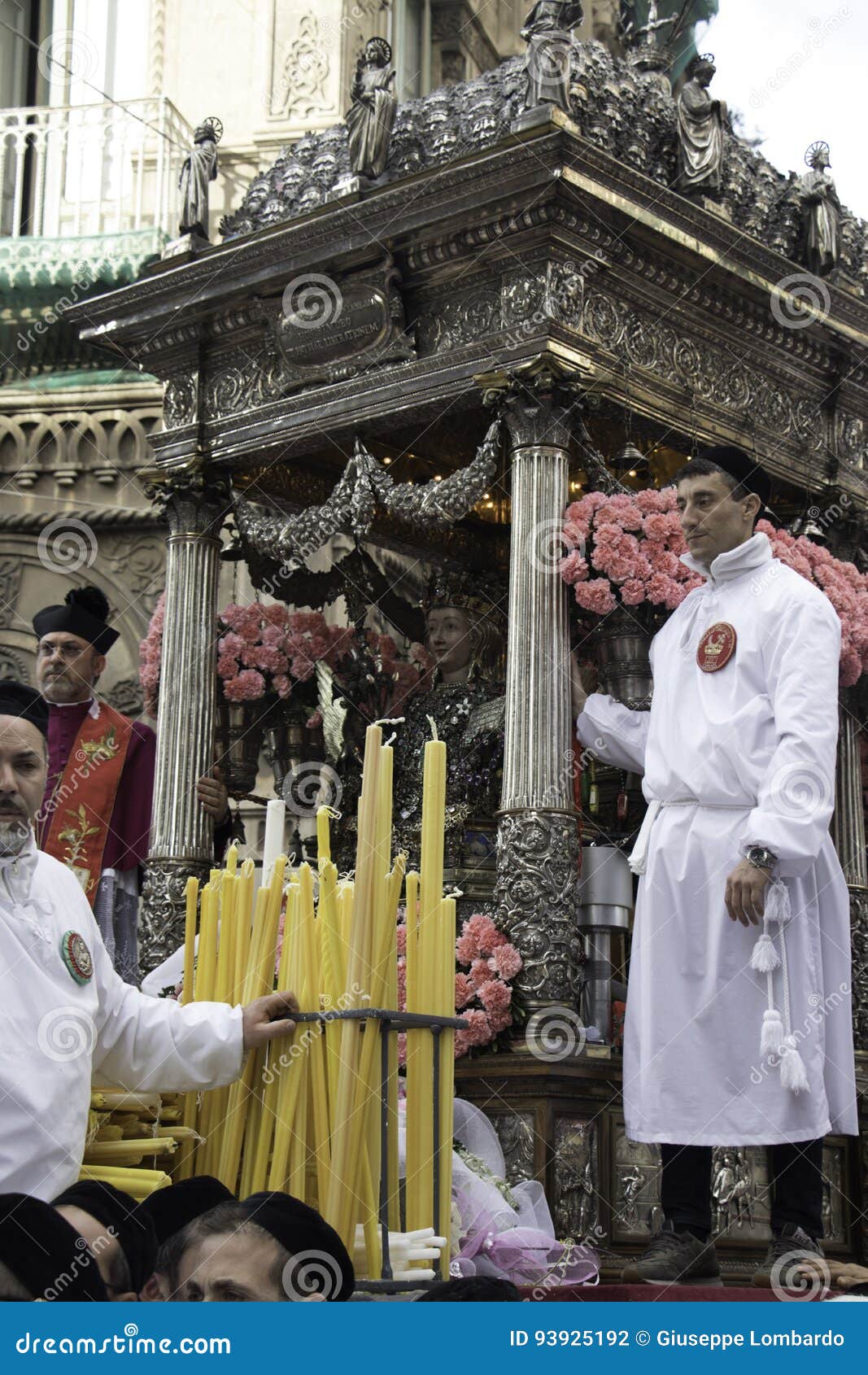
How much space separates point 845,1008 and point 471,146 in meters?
4.15

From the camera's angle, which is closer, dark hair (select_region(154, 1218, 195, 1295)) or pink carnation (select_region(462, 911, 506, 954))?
dark hair (select_region(154, 1218, 195, 1295))

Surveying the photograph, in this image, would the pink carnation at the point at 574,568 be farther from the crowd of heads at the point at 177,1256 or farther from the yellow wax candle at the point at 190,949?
the crowd of heads at the point at 177,1256

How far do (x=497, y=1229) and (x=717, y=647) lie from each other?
1.89m

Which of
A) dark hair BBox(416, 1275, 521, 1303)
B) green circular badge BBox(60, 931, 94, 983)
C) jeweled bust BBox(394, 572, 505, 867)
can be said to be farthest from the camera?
jeweled bust BBox(394, 572, 505, 867)

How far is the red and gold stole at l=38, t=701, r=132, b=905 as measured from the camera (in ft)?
24.2

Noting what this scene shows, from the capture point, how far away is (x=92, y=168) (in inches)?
476

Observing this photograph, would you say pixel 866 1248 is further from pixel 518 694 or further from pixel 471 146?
pixel 471 146
